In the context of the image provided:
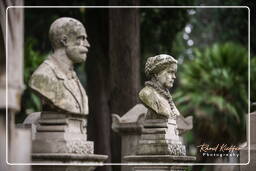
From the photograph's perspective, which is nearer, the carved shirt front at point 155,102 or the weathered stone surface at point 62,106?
the weathered stone surface at point 62,106

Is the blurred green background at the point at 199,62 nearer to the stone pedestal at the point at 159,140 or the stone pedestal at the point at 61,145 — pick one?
the stone pedestal at the point at 159,140

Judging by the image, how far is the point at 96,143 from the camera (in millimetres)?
22500

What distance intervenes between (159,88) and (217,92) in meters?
15.6

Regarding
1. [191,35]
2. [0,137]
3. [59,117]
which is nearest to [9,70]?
[0,137]

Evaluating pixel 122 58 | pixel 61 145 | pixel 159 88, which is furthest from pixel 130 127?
pixel 61 145

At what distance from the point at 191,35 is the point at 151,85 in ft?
71.8

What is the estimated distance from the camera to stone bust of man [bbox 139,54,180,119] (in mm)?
15102

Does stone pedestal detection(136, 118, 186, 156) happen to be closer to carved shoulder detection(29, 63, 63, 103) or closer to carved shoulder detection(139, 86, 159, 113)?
carved shoulder detection(139, 86, 159, 113)

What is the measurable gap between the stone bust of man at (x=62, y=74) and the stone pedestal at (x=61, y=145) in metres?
0.17

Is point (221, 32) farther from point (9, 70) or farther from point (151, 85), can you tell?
point (9, 70)

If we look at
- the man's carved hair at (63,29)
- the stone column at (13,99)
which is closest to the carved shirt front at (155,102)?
the man's carved hair at (63,29)

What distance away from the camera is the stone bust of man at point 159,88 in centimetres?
1510

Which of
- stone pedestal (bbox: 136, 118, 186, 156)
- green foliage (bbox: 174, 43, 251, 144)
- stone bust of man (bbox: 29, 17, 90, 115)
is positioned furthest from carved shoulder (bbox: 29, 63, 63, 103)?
green foliage (bbox: 174, 43, 251, 144)

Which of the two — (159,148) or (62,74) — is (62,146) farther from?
(159,148)
